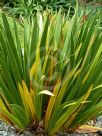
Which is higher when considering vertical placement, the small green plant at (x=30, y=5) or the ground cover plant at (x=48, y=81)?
the ground cover plant at (x=48, y=81)

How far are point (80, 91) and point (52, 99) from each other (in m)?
0.34

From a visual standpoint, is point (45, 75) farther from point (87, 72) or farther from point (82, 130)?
point (82, 130)

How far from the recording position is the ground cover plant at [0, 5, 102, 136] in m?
3.33

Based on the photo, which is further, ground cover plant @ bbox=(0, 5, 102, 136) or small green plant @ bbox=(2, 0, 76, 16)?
small green plant @ bbox=(2, 0, 76, 16)

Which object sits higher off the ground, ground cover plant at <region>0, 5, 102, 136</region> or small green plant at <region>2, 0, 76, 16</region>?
ground cover plant at <region>0, 5, 102, 136</region>

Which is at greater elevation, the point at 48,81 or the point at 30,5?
the point at 48,81

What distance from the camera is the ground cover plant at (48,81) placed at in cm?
333

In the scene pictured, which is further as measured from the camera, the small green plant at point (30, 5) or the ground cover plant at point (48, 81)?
the small green plant at point (30, 5)

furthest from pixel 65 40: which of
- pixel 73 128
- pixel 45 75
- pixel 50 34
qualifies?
pixel 73 128

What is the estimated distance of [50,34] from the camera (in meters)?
3.72

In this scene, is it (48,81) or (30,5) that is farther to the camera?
(30,5)

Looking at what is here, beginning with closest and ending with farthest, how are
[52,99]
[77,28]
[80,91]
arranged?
[52,99] → [80,91] → [77,28]

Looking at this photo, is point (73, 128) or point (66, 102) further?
point (73, 128)

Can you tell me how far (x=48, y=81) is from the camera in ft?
11.2
